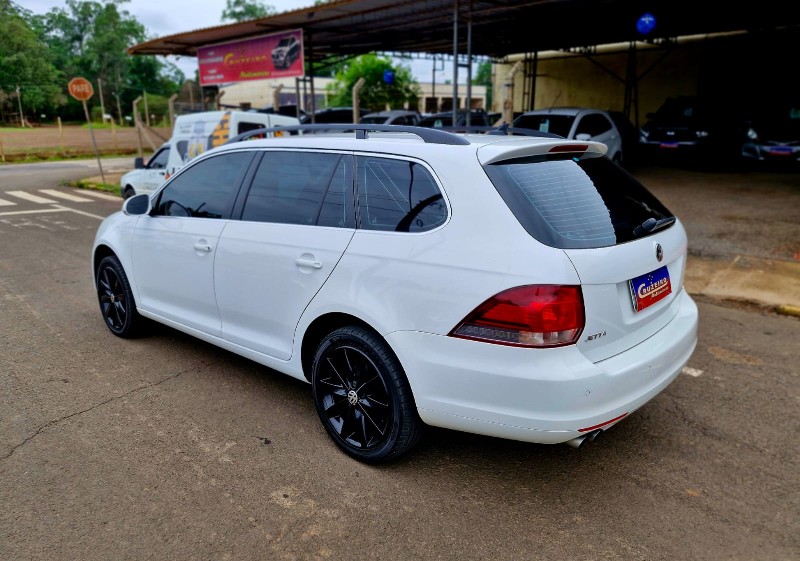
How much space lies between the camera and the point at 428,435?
3.55 metres

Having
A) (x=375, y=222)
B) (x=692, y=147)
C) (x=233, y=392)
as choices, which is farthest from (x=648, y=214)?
(x=692, y=147)

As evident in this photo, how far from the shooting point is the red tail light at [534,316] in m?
2.56

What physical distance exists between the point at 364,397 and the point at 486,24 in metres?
14.2

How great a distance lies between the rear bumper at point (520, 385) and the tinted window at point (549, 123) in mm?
10458

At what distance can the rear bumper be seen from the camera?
2.59 meters

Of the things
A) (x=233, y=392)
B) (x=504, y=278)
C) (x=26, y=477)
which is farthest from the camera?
(x=233, y=392)

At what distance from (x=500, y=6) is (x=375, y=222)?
10.2 meters

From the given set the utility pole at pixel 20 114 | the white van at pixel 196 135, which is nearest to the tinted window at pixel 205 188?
the white van at pixel 196 135

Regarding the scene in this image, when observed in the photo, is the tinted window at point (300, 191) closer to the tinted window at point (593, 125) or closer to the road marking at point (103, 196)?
the tinted window at point (593, 125)

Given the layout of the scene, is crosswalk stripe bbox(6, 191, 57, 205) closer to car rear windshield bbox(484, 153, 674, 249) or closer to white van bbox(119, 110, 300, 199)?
white van bbox(119, 110, 300, 199)

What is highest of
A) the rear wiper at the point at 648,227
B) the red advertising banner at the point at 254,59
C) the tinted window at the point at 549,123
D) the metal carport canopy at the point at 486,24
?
the metal carport canopy at the point at 486,24

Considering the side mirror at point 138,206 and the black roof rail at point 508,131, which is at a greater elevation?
the black roof rail at point 508,131

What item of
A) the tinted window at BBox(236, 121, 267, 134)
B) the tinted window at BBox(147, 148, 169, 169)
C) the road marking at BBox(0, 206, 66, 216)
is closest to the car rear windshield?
the tinted window at BBox(236, 121, 267, 134)

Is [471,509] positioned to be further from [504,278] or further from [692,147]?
[692,147]
